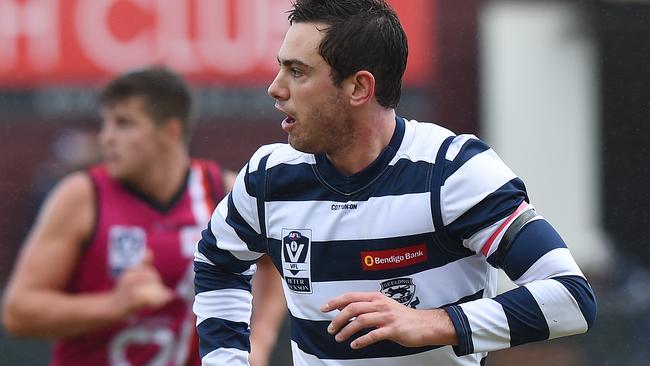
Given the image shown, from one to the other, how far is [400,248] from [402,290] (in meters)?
0.09

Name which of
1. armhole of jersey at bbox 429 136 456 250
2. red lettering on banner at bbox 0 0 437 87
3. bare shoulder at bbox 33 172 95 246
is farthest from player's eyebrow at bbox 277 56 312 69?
red lettering on banner at bbox 0 0 437 87

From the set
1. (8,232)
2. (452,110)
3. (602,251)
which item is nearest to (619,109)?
(452,110)

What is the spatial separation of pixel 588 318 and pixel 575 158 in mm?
3262

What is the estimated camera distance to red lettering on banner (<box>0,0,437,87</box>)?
5.01 metres

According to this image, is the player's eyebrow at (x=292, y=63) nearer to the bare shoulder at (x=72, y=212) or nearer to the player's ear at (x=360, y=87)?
the player's ear at (x=360, y=87)

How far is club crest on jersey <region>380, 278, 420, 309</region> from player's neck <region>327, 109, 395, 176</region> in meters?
0.24

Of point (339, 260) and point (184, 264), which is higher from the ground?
point (339, 260)

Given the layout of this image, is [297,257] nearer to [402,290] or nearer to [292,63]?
[402,290]

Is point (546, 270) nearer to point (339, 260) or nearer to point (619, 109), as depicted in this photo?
point (339, 260)

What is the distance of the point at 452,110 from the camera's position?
14.2ft

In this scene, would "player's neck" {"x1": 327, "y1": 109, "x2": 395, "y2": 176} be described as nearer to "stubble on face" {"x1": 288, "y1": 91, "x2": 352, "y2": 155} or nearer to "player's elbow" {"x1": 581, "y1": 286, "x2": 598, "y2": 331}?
"stubble on face" {"x1": 288, "y1": 91, "x2": 352, "y2": 155}

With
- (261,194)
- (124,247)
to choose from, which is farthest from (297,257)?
(124,247)

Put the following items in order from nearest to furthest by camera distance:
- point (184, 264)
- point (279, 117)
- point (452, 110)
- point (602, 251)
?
point (184, 264)
point (452, 110)
point (279, 117)
point (602, 251)

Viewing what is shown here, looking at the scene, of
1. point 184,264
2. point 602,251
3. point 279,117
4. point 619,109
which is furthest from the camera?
point 602,251
